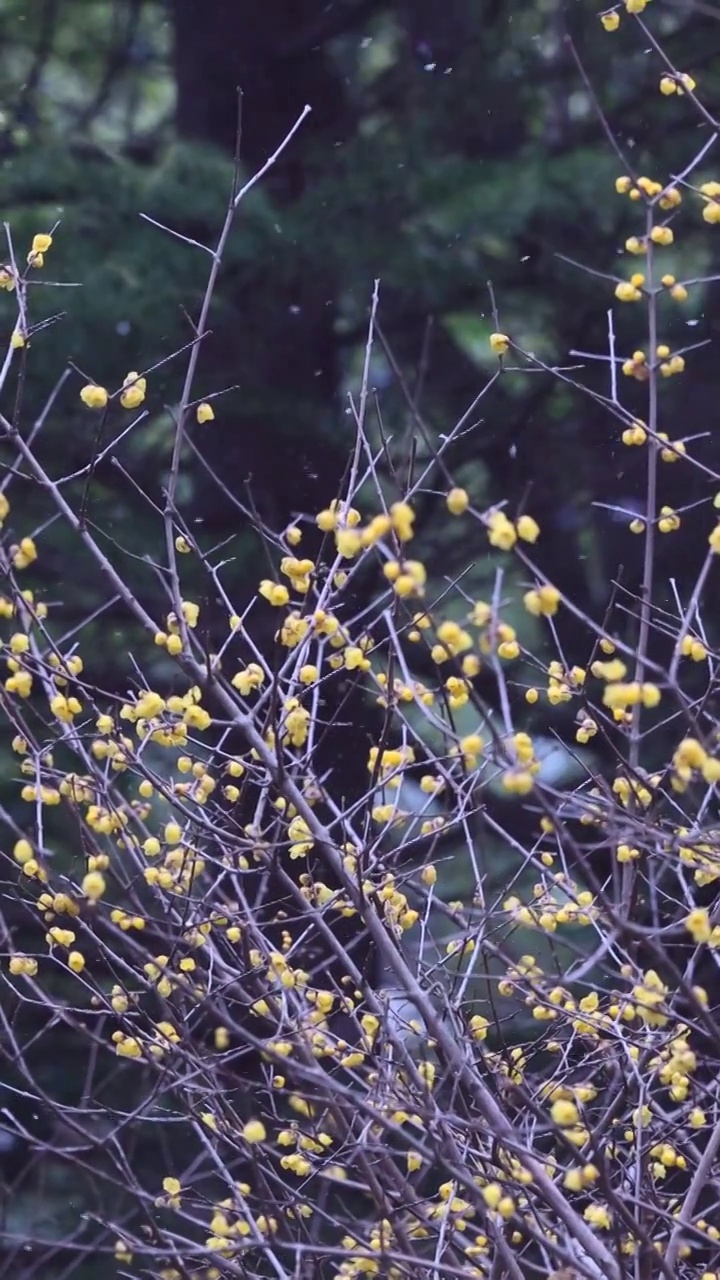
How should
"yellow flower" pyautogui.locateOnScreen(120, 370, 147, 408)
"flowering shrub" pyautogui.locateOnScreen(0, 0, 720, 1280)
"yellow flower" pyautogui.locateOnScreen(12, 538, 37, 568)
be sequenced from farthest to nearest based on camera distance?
"yellow flower" pyautogui.locateOnScreen(120, 370, 147, 408) < "yellow flower" pyautogui.locateOnScreen(12, 538, 37, 568) < "flowering shrub" pyautogui.locateOnScreen(0, 0, 720, 1280)

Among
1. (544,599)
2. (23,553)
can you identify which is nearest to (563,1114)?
(544,599)

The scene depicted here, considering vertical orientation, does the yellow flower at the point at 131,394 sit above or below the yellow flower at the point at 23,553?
above

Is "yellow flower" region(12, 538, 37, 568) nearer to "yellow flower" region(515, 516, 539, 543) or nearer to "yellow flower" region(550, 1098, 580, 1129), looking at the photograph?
"yellow flower" region(515, 516, 539, 543)

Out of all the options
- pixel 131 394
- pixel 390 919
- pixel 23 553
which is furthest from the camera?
pixel 390 919

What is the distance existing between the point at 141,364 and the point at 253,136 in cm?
69

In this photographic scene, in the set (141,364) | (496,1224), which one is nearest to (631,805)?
(496,1224)

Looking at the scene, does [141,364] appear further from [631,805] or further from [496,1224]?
[496,1224]

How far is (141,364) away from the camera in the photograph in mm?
3064

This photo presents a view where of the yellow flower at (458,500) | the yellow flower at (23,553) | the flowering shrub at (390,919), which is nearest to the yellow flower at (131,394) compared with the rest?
the flowering shrub at (390,919)

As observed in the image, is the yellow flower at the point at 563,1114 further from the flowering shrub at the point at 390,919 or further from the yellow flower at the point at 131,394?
the yellow flower at the point at 131,394

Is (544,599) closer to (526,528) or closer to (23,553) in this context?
(526,528)

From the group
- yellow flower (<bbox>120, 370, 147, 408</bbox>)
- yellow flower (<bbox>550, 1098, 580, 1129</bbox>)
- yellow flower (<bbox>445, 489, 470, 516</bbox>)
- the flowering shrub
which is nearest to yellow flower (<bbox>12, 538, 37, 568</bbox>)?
the flowering shrub

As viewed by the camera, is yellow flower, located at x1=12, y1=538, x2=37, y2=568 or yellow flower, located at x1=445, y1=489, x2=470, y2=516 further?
yellow flower, located at x1=12, y1=538, x2=37, y2=568

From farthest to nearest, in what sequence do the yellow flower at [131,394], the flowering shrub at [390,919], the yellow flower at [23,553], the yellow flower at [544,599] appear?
1. the yellow flower at [131,394]
2. the yellow flower at [23,553]
3. the flowering shrub at [390,919]
4. the yellow flower at [544,599]
